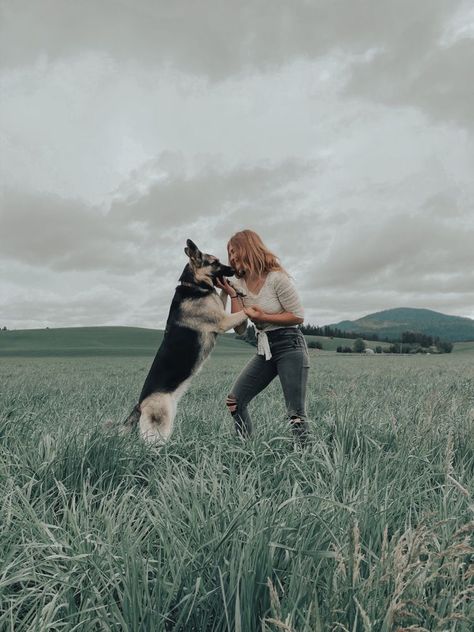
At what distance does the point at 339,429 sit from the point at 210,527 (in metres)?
2.70

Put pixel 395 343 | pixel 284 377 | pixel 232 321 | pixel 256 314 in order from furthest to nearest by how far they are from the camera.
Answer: pixel 395 343 → pixel 232 321 → pixel 284 377 → pixel 256 314

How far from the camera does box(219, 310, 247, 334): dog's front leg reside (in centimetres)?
577

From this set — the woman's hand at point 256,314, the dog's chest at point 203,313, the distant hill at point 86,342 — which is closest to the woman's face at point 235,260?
the woman's hand at point 256,314

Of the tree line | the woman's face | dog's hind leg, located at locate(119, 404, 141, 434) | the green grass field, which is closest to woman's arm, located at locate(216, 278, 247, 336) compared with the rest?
the woman's face

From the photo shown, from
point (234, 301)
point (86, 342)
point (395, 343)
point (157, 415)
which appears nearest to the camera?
point (157, 415)

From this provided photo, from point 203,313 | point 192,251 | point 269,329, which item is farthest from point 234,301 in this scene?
point 192,251

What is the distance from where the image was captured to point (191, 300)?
6176 millimetres

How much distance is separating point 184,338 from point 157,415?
3.28ft

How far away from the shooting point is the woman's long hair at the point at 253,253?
209 inches

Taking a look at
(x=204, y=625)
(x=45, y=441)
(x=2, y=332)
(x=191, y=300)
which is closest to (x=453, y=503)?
(x=204, y=625)

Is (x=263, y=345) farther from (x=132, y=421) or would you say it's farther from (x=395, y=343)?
(x=395, y=343)

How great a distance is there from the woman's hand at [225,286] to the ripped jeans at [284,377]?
79cm

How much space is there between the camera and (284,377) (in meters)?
5.21

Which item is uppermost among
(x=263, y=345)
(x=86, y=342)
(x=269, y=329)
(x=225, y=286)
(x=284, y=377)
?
(x=225, y=286)
